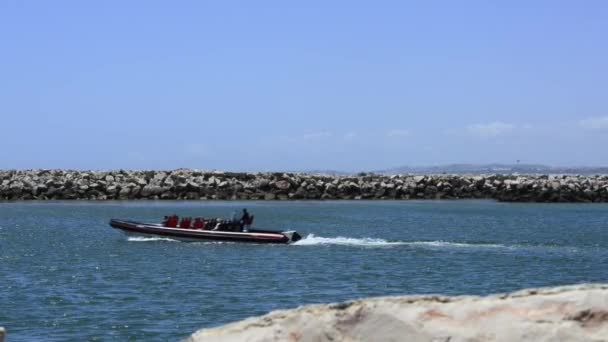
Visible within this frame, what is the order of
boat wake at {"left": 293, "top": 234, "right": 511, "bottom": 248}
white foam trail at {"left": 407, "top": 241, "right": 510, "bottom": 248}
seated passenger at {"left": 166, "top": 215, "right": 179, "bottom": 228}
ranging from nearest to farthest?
boat wake at {"left": 293, "top": 234, "right": 511, "bottom": 248}
white foam trail at {"left": 407, "top": 241, "right": 510, "bottom": 248}
seated passenger at {"left": 166, "top": 215, "right": 179, "bottom": 228}

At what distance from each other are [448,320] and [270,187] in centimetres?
6775

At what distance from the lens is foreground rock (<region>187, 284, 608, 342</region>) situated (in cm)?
504

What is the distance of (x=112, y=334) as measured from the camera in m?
16.4

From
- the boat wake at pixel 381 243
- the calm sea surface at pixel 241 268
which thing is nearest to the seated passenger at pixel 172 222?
the calm sea surface at pixel 241 268

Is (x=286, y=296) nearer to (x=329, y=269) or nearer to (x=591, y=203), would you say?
(x=329, y=269)

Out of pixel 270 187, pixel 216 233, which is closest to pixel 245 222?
pixel 216 233

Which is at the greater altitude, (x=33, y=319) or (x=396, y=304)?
(x=396, y=304)

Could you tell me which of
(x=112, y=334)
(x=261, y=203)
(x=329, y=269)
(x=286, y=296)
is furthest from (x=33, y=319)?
(x=261, y=203)

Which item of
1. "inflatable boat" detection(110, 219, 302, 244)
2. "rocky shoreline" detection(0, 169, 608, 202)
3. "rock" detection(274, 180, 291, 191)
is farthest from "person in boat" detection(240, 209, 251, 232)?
"rock" detection(274, 180, 291, 191)

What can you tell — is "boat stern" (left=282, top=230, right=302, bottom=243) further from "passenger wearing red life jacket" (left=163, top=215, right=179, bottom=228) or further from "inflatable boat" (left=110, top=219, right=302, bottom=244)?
"passenger wearing red life jacket" (left=163, top=215, right=179, bottom=228)

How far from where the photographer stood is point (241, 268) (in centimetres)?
2877

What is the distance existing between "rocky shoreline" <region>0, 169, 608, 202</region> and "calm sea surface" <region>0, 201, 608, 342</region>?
44.3 feet

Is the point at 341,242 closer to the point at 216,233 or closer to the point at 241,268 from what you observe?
the point at 216,233

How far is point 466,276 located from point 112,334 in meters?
13.3
